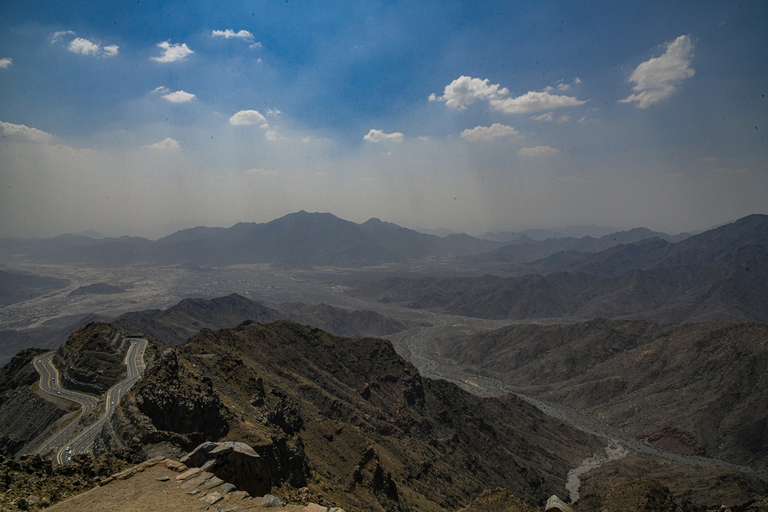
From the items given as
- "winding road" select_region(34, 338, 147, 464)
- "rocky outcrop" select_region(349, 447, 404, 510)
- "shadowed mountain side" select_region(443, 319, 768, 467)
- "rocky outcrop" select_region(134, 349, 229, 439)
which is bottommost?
"shadowed mountain side" select_region(443, 319, 768, 467)

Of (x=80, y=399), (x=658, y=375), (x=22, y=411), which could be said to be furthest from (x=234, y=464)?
(x=658, y=375)

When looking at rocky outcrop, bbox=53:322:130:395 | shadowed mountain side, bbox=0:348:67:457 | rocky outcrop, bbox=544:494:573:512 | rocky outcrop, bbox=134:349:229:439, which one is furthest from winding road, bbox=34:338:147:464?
rocky outcrop, bbox=544:494:573:512

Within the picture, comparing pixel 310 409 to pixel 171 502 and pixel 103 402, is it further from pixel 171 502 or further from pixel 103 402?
pixel 171 502

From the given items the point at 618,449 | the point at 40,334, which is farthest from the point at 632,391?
the point at 40,334

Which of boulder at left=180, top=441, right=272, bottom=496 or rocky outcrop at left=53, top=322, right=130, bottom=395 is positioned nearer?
boulder at left=180, top=441, right=272, bottom=496

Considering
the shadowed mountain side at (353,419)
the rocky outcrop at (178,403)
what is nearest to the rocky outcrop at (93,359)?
the shadowed mountain side at (353,419)

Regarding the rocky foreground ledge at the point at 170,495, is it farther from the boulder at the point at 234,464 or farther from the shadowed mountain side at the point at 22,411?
the shadowed mountain side at the point at 22,411

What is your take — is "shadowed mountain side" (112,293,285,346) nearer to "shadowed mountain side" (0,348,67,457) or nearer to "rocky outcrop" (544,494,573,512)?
"shadowed mountain side" (0,348,67,457)

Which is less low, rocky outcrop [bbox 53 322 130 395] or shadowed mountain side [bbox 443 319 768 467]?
rocky outcrop [bbox 53 322 130 395]
